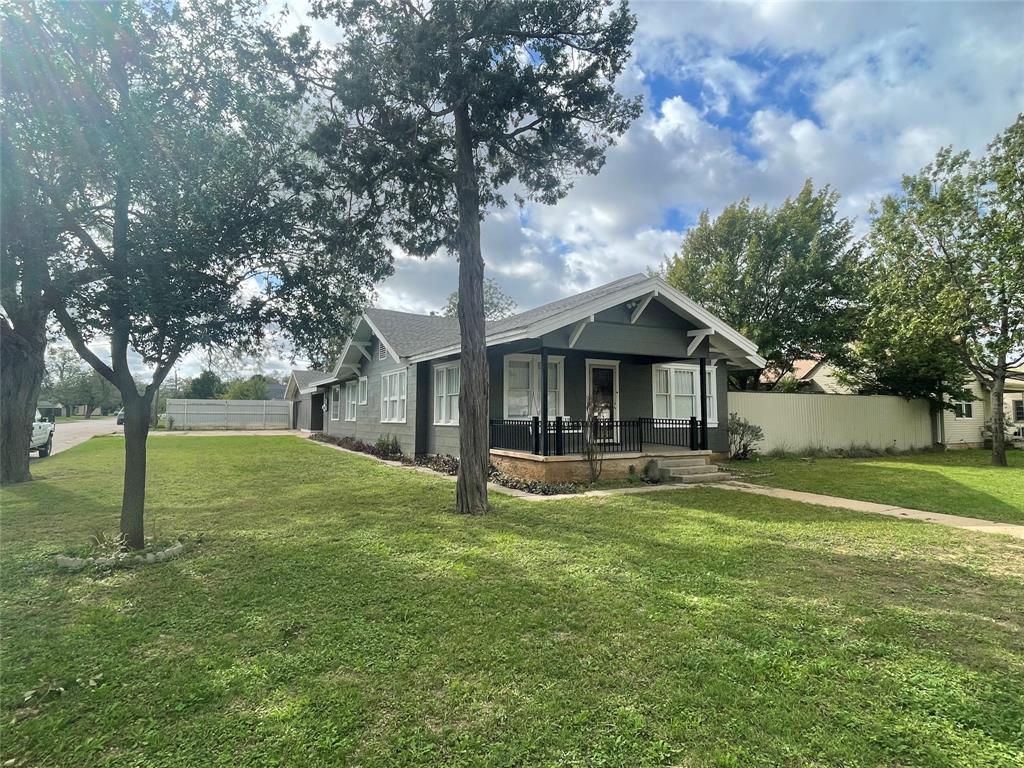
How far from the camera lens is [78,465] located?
14375 mm

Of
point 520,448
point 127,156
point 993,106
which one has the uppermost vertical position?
point 993,106

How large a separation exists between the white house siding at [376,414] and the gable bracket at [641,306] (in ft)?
22.6

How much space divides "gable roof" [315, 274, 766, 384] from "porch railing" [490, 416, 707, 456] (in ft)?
6.68

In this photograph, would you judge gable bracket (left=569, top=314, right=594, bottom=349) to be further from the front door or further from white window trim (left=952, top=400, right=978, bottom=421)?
white window trim (left=952, top=400, right=978, bottom=421)

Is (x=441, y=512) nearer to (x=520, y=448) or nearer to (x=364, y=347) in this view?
(x=520, y=448)

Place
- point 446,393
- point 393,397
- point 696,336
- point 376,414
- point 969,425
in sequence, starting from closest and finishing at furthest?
point 696,336 < point 446,393 < point 393,397 < point 376,414 < point 969,425

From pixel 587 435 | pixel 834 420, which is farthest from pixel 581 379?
pixel 834 420

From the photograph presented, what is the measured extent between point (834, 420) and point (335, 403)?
22.7 meters

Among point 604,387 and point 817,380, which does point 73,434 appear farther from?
point 817,380

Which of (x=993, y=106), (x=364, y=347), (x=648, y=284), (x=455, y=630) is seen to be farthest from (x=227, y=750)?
(x=993, y=106)

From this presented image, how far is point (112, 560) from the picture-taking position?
5332 millimetres

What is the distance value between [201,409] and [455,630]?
43582 mm

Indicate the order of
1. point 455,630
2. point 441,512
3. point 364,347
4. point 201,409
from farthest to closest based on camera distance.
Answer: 1. point 201,409
2. point 364,347
3. point 441,512
4. point 455,630

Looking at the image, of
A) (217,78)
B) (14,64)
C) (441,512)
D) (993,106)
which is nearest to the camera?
(14,64)
